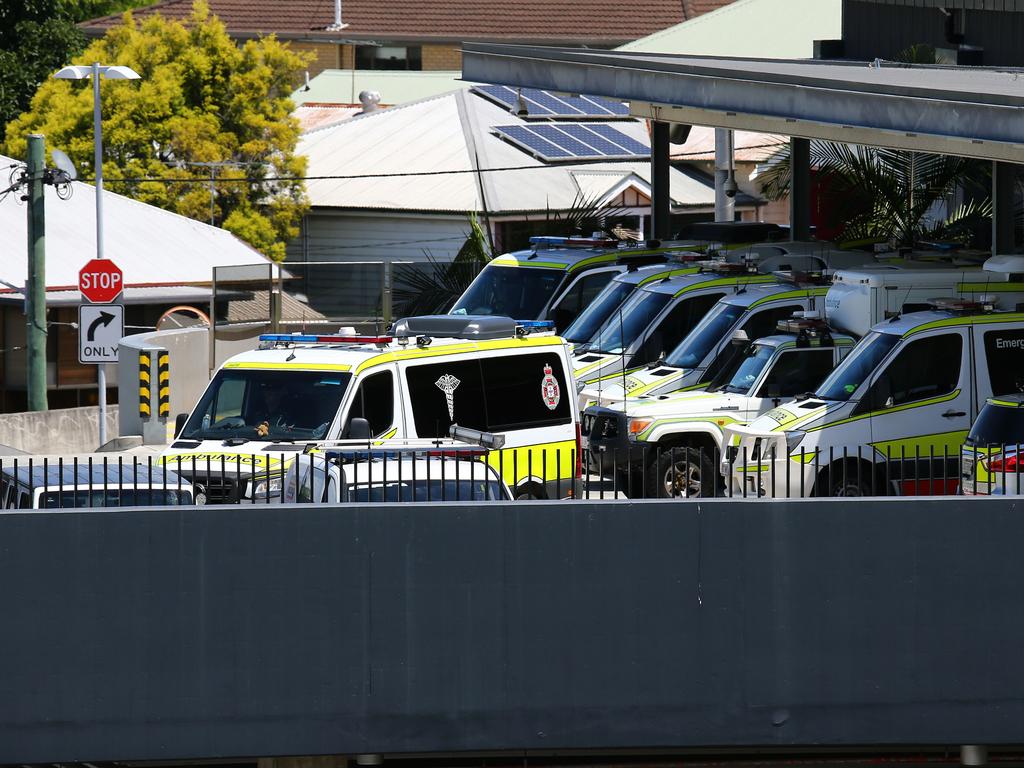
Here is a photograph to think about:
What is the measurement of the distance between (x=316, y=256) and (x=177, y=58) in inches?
269

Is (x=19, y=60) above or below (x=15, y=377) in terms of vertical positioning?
above

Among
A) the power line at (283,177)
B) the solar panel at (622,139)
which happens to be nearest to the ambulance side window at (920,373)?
the power line at (283,177)

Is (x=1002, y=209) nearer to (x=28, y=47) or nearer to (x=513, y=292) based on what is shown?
(x=513, y=292)

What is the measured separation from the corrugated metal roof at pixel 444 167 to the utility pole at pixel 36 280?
50.3 ft

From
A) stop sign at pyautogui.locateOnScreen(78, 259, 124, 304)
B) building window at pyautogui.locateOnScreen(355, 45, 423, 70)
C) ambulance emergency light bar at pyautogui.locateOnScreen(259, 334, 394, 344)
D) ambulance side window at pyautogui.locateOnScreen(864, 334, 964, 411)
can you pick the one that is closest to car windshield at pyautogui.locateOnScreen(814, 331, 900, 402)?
ambulance side window at pyautogui.locateOnScreen(864, 334, 964, 411)

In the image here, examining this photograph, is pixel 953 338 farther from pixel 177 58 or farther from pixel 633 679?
pixel 177 58

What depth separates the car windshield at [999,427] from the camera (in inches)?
577

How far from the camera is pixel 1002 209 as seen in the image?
77.5ft

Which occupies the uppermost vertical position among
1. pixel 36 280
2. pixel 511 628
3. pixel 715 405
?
pixel 36 280

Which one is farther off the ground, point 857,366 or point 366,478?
point 857,366

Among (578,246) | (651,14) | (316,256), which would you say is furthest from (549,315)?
(651,14)

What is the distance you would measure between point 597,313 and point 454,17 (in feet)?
170

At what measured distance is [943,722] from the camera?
38.1 feet

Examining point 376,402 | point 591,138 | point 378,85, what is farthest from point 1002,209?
point 378,85
